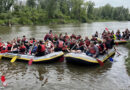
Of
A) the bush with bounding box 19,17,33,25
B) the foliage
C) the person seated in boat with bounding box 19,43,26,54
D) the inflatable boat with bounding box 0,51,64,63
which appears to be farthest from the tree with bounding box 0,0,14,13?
the inflatable boat with bounding box 0,51,64,63

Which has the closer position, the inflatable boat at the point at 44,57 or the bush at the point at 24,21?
the inflatable boat at the point at 44,57

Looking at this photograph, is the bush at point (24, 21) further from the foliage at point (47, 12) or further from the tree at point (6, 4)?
the tree at point (6, 4)

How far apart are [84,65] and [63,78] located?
1.69 m

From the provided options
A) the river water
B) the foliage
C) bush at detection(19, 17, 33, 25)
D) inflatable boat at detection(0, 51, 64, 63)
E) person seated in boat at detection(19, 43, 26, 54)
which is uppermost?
the foliage

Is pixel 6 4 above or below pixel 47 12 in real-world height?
above

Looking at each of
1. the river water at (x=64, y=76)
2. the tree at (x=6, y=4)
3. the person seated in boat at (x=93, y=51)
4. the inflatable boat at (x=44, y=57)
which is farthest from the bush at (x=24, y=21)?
the person seated in boat at (x=93, y=51)

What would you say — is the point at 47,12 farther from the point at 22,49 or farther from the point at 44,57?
the point at 44,57

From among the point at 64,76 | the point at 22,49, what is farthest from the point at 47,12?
the point at 64,76

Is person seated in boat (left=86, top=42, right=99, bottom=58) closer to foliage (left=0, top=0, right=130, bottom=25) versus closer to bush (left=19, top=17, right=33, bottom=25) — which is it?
foliage (left=0, top=0, right=130, bottom=25)

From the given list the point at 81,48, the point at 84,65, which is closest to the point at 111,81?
the point at 84,65

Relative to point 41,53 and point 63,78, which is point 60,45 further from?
point 63,78

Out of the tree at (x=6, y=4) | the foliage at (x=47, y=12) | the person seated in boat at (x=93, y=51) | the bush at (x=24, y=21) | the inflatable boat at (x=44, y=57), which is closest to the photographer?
the person seated in boat at (x=93, y=51)

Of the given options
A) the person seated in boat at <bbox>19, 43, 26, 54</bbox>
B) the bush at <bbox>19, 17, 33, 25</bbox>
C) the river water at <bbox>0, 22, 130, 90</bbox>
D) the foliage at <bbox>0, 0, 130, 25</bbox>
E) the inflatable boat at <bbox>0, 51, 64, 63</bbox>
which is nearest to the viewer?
the river water at <bbox>0, 22, 130, 90</bbox>

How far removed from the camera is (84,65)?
306 inches
